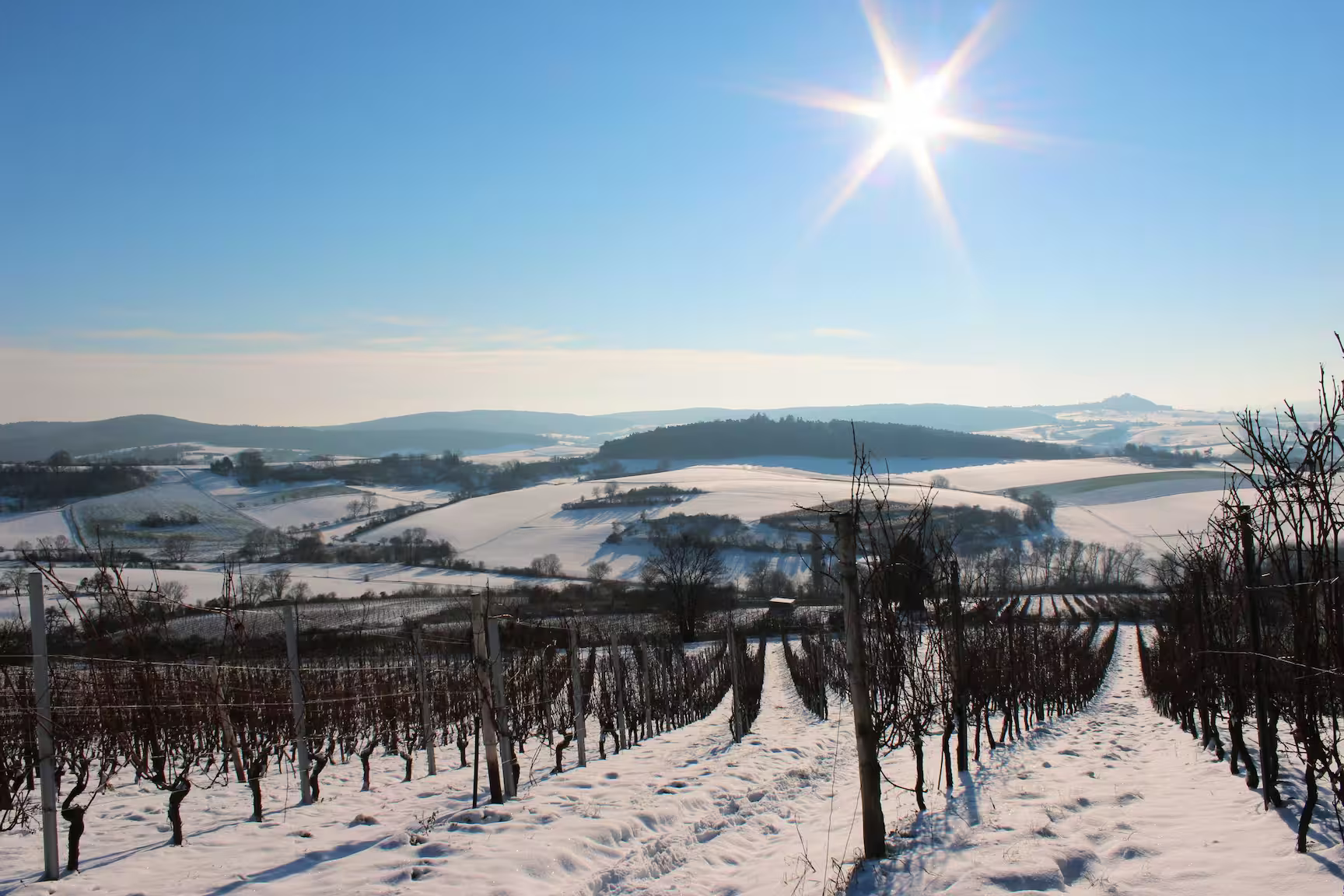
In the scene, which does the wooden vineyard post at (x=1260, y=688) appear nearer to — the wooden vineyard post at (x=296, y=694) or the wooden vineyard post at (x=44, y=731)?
the wooden vineyard post at (x=296, y=694)

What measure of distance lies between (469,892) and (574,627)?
5.83 m

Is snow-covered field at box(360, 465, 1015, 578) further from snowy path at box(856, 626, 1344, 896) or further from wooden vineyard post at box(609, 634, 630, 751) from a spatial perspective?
snowy path at box(856, 626, 1344, 896)

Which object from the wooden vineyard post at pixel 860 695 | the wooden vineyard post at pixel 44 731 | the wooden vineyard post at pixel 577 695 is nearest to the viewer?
the wooden vineyard post at pixel 44 731

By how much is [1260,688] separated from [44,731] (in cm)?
921

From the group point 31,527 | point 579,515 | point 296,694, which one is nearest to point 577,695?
point 296,694

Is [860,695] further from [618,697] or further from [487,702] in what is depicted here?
[618,697]

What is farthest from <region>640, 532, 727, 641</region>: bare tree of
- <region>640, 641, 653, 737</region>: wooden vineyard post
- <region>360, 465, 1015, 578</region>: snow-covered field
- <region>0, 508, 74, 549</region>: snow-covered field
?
<region>0, 508, 74, 549</region>: snow-covered field

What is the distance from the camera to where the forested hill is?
141 m

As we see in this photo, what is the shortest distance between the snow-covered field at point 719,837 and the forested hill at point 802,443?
129737 millimetres

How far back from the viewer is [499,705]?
8461 mm

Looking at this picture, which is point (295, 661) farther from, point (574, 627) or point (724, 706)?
point (724, 706)

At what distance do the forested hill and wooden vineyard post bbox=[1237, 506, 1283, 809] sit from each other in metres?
131

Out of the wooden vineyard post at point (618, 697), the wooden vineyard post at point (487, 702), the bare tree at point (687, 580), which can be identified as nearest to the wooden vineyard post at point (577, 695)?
the wooden vineyard post at point (618, 697)

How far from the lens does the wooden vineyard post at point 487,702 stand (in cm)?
812
